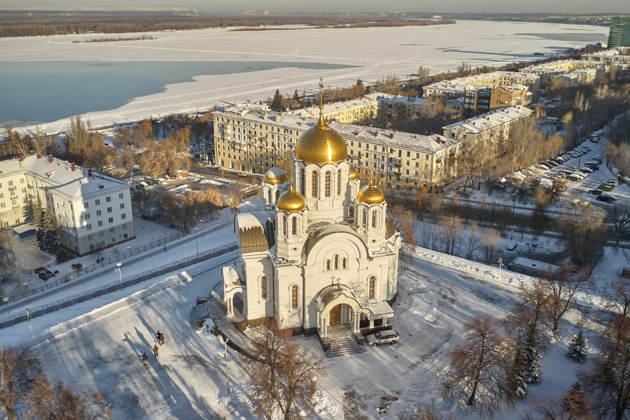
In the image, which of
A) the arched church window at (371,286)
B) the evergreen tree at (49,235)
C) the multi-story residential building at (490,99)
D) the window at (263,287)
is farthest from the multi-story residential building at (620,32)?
the evergreen tree at (49,235)

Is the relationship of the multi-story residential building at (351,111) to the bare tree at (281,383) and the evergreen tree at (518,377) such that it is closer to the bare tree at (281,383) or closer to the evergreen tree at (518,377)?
the bare tree at (281,383)

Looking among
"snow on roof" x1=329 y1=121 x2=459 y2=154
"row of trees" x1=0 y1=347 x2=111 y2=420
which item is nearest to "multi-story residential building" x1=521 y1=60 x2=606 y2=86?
"snow on roof" x1=329 y1=121 x2=459 y2=154

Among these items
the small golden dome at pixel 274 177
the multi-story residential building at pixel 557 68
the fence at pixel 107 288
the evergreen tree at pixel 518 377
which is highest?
the multi-story residential building at pixel 557 68

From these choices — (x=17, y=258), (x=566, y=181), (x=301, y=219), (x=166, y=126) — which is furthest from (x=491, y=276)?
(x=166, y=126)

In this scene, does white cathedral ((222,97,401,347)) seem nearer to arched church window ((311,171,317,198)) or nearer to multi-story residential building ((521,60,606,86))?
arched church window ((311,171,317,198))

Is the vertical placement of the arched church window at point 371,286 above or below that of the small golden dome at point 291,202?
below

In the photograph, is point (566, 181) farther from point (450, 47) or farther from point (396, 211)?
point (450, 47)
